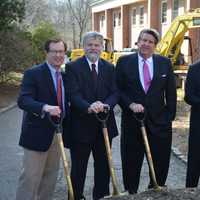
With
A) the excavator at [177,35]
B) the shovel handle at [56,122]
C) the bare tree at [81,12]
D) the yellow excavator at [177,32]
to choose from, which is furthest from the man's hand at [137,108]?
the bare tree at [81,12]

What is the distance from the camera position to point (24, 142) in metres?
4.86

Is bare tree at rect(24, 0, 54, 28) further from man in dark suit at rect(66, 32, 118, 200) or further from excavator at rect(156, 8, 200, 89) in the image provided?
man in dark suit at rect(66, 32, 118, 200)

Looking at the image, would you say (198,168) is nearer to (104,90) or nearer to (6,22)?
(104,90)

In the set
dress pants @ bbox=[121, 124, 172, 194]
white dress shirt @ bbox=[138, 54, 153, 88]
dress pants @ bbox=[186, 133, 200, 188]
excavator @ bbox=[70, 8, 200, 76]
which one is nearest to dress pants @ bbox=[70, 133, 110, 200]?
dress pants @ bbox=[121, 124, 172, 194]

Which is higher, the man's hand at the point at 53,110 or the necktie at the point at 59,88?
the necktie at the point at 59,88

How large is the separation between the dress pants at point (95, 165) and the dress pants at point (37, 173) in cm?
21

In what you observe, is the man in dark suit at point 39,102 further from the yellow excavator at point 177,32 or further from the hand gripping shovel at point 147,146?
the yellow excavator at point 177,32

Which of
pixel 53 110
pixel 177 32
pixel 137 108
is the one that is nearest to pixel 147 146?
pixel 137 108

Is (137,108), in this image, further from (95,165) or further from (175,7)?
(175,7)

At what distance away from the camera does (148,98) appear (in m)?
5.27

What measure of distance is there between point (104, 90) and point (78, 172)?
95cm

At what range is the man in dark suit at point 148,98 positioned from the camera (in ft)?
17.3

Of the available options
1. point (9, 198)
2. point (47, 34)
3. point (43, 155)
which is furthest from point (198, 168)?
point (47, 34)

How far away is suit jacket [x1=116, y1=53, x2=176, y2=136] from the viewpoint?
208 inches
